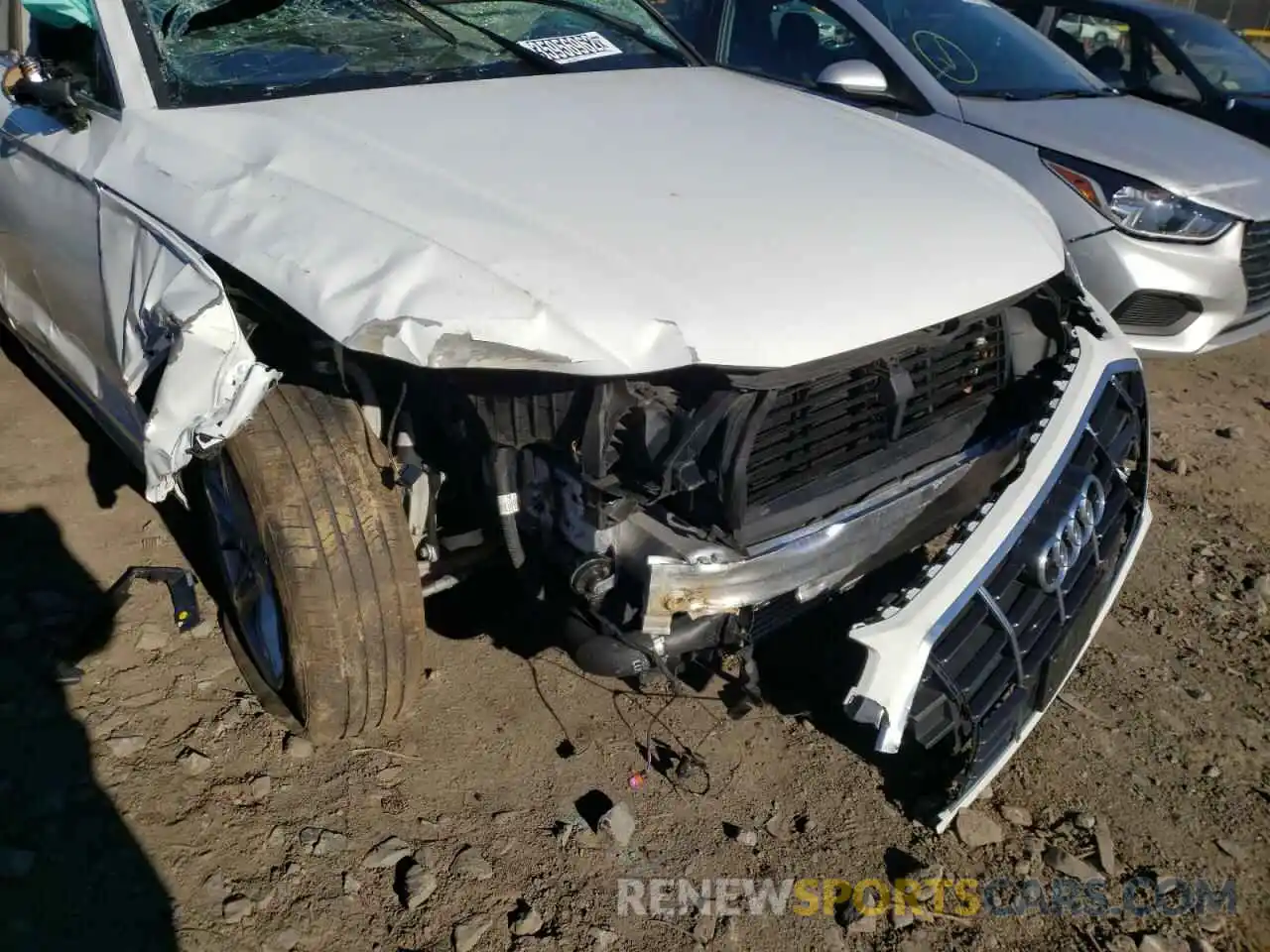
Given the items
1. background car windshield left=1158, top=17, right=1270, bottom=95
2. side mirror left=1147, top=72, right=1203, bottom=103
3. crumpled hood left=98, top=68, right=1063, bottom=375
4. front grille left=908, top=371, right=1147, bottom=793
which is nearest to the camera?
crumpled hood left=98, top=68, right=1063, bottom=375

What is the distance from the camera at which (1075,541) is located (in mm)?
2355

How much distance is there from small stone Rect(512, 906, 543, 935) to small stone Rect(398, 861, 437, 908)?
0.64 feet

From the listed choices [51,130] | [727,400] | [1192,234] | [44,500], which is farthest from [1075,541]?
[44,500]

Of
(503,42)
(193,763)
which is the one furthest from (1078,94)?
(193,763)

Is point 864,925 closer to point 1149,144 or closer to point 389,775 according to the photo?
point 389,775

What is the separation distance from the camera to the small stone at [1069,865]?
230cm

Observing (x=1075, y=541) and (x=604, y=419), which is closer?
(x=604, y=419)

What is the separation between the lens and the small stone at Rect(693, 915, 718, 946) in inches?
84.5

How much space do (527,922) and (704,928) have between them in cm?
37

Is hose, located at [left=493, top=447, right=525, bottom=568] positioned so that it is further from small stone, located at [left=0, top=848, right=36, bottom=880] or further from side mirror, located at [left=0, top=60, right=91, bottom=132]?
side mirror, located at [left=0, top=60, right=91, bottom=132]

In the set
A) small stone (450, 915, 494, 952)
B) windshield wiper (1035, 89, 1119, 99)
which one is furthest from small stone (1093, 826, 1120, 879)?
windshield wiper (1035, 89, 1119, 99)

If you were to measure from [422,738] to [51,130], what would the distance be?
1.94 m

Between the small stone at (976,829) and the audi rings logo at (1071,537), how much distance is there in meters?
0.57

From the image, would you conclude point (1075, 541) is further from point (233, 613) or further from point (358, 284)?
point (233, 613)
